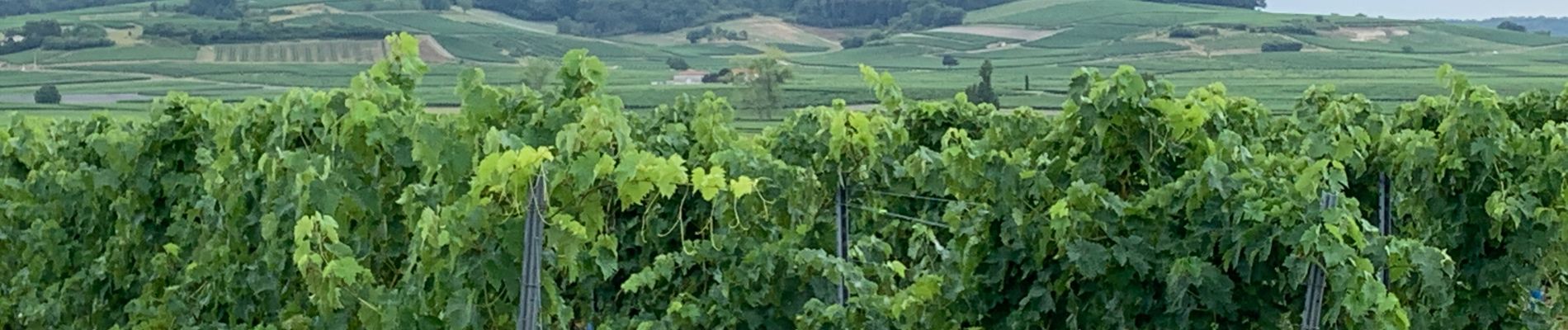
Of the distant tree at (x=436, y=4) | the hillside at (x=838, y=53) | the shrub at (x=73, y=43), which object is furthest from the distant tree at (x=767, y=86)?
the distant tree at (x=436, y=4)

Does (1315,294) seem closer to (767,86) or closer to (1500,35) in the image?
(767,86)

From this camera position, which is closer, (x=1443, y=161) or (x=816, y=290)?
(x=816, y=290)

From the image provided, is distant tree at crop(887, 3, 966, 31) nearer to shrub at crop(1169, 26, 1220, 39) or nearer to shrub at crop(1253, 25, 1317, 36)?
shrub at crop(1169, 26, 1220, 39)

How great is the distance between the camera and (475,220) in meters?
4.53

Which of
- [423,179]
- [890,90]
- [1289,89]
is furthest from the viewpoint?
[1289,89]

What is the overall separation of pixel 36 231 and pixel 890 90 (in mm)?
4603

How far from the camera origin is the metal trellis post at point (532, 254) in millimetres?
4340

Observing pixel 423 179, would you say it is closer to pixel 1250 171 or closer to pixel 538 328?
pixel 538 328

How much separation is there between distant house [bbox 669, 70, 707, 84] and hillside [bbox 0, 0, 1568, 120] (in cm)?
86

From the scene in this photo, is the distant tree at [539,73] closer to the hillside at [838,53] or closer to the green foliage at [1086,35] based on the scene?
the hillside at [838,53]

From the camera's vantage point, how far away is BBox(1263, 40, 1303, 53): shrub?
7869cm

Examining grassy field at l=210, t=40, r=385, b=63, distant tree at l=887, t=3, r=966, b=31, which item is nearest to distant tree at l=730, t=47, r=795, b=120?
grassy field at l=210, t=40, r=385, b=63

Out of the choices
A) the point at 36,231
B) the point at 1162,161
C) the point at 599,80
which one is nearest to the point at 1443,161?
the point at 1162,161

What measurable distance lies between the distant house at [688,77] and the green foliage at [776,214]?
6033 cm
